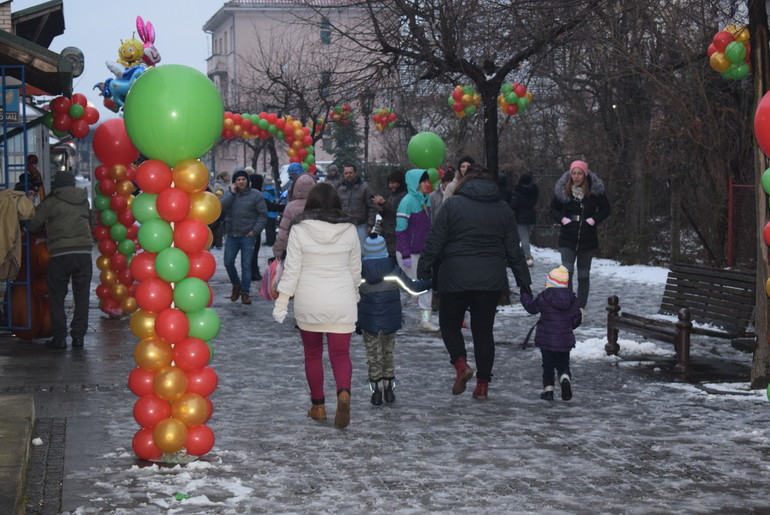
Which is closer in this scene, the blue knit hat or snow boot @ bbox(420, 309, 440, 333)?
the blue knit hat

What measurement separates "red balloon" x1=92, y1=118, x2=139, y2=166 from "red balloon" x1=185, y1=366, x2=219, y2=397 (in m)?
6.88

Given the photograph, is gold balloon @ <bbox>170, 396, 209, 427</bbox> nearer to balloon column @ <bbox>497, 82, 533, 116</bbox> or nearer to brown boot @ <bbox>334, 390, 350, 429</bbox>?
brown boot @ <bbox>334, 390, 350, 429</bbox>

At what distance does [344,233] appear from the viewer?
802 centimetres

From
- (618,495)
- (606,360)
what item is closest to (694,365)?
(606,360)

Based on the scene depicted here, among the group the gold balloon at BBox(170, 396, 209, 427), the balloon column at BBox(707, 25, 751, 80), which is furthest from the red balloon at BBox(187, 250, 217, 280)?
the balloon column at BBox(707, 25, 751, 80)

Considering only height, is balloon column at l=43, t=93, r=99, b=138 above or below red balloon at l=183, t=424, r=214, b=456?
above

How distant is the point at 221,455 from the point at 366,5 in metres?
9.39

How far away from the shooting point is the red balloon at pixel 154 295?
6.98 meters

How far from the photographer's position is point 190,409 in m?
6.92

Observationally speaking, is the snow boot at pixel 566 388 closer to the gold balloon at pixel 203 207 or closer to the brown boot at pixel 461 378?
the brown boot at pixel 461 378

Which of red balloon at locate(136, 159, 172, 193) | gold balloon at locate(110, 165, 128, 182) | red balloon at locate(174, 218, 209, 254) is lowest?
red balloon at locate(174, 218, 209, 254)

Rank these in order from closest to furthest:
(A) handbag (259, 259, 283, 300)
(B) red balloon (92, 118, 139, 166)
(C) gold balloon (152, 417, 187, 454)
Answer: (C) gold balloon (152, 417, 187, 454) → (A) handbag (259, 259, 283, 300) → (B) red balloon (92, 118, 139, 166)

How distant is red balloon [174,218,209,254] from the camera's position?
23.3 ft

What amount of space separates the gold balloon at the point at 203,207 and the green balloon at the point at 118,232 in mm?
6806
